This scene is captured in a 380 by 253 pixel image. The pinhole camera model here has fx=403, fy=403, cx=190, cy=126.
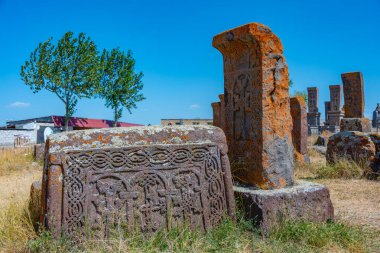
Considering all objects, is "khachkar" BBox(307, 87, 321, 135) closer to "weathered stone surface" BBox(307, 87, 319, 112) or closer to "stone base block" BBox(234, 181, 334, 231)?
"weathered stone surface" BBox(307, 87, 319, 112)

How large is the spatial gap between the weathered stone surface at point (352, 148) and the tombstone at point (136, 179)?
5304 millimetres

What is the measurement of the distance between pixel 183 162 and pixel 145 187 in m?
0.44

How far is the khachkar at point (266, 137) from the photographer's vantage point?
4.03 m

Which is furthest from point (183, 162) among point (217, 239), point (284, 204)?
point (284, 204)

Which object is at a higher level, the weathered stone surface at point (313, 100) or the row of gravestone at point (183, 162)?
the weathered stone surface at point (313, 100)

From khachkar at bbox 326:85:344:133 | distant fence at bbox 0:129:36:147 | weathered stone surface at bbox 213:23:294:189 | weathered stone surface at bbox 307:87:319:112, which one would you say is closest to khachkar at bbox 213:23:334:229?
weathered stone surface at bbox 213:23:294:189

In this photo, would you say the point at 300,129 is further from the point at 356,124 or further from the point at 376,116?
the point at 376,116

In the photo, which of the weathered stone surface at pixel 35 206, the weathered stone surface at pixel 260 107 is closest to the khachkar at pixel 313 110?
the weathered stone surface at pixel 260 107

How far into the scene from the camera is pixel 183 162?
3.91 m

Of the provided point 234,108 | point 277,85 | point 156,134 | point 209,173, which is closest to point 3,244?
point 156,134

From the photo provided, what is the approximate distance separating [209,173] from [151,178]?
0.58 m

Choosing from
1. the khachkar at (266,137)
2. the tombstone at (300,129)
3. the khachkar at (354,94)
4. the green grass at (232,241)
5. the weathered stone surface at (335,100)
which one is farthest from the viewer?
the weathered stone surface at (335,100)

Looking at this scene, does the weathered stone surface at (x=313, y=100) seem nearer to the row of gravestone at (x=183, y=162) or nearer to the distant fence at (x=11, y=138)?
the distant fence at (x=11, y=138)

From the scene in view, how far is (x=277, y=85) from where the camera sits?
427 cm
